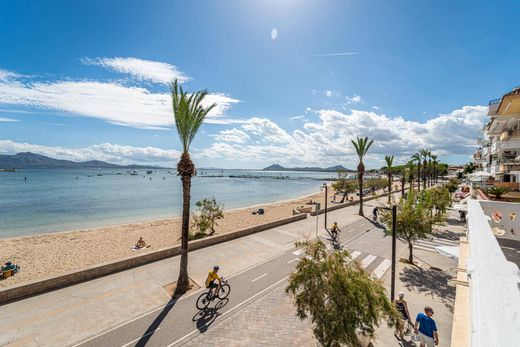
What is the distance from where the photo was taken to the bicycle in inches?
408

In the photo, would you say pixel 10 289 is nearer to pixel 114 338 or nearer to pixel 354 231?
pixel 114 338

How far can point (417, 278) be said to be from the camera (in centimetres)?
1300

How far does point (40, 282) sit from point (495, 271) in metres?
17.1

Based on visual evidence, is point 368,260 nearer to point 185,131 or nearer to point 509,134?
point 185,131

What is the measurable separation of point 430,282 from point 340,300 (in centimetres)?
1027

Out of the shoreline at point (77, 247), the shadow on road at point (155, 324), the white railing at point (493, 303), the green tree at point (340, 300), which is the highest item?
the white railing at point (493, 303)

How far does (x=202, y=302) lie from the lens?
1050 centimetres

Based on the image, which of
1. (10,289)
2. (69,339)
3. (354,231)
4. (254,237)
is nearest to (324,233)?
(354,231)

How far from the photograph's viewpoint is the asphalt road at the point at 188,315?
26.9ft

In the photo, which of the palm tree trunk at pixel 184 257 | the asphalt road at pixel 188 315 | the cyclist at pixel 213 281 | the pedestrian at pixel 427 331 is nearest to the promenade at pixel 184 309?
the asphalt road at pixel 188 315

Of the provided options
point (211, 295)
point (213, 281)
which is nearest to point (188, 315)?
point (211, 295)

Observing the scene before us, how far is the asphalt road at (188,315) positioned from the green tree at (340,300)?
4.77 meters

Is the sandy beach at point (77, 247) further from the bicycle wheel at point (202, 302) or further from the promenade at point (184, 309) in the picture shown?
the bicycle wheel at point (202, 302)

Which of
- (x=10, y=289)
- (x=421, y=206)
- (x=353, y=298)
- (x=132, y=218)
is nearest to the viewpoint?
(x=353, y=298)
